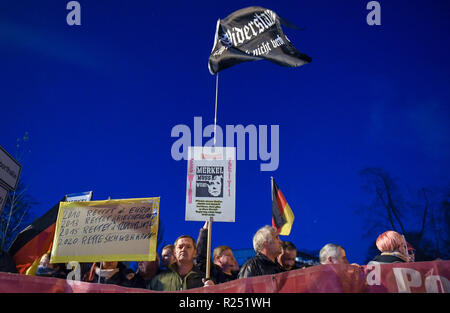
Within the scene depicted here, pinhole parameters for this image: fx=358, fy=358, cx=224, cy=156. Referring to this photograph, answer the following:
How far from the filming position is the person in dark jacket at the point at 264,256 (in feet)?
11.6

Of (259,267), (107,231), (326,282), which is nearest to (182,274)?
(259,267)

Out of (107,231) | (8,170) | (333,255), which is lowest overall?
(333,255)

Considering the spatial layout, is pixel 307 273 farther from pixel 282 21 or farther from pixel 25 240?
pixel 282 21

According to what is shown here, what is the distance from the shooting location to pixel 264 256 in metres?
3.70

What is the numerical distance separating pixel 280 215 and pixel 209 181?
7.39 ft

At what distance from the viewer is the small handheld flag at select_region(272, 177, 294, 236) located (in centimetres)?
623

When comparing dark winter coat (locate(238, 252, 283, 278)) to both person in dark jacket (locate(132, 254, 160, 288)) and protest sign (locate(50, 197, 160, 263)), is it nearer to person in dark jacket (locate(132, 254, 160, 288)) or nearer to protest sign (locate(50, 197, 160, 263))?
protest sign (locate(50, 197, 160, 263))

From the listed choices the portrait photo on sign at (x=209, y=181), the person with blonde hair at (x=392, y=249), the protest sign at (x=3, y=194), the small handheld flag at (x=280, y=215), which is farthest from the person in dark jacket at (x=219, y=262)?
the protest sign at (x=3, y=194)

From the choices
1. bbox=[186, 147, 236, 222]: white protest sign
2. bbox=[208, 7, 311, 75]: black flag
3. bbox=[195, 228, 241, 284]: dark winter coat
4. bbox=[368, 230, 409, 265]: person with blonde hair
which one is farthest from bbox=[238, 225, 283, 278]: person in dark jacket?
bbox=[208, 7, 311, 75]: black flag

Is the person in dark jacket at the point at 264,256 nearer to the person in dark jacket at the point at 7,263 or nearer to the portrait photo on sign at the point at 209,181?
the portrait photo on sign at the point at 209,181

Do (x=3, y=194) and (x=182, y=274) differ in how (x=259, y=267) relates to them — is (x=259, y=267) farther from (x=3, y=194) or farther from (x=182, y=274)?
(x=3, y=194)
